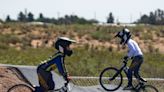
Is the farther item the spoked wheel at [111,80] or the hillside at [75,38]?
the hillside at [75,38]

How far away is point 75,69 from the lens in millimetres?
21906

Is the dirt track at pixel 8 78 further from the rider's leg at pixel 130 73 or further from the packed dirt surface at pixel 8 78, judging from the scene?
the rider's leg at pixel 130 73

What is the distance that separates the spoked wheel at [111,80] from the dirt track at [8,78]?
2561 mm

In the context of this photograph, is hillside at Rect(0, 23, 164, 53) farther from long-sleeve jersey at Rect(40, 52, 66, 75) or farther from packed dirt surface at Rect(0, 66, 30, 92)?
long-sleeve jersey at Rect(40, 52, 66, 75)

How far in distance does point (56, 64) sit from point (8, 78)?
8.65 ft

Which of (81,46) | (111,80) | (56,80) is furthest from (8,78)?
(81,46)

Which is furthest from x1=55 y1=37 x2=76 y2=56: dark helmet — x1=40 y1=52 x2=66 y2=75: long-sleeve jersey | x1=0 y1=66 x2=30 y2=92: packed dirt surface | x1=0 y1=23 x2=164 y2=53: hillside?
x1=0 y1=23 x2=164 y2=53: hillside

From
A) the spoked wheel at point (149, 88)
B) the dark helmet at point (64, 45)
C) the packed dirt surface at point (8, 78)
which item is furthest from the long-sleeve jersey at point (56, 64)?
the spoked wheel at point (149, 88)

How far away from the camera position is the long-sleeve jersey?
1121 centimetres

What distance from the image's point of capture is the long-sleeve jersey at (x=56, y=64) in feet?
36.8

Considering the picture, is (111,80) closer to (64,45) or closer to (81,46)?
(64,45)

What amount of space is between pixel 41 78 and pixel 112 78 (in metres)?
3.42

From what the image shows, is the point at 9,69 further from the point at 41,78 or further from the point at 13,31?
the point at 13,31

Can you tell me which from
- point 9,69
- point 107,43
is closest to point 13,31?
point 107,43
